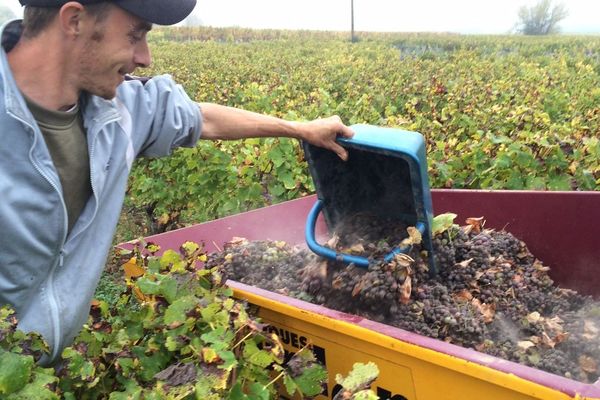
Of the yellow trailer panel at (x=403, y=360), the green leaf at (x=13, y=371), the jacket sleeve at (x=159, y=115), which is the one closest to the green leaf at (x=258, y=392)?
the yellow trailer panel at (x=403, y=360)

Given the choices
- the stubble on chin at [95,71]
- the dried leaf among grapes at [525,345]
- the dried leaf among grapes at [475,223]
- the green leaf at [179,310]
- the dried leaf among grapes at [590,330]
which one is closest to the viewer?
the green leaf at [179,310]

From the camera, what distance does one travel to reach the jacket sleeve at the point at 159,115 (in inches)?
95.8

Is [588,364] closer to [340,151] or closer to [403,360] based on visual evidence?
[403,360]

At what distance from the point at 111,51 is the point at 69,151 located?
39 centimetres

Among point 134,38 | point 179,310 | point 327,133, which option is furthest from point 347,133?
point 179,310

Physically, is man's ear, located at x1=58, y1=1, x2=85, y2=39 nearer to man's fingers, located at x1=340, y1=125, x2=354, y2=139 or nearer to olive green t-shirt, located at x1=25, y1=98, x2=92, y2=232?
olive green t-shirt, located at x1=25, y1=98, x2=92, y2=232

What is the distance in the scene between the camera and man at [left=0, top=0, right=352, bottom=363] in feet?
6.36

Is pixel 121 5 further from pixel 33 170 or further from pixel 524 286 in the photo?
pixel 524 286

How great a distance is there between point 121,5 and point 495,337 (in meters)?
1.71

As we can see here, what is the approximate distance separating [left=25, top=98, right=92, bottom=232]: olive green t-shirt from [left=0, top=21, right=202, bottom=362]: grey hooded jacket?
2.1 inches

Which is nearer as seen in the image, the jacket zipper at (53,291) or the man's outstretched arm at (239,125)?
the jacket zipper at (53,291)

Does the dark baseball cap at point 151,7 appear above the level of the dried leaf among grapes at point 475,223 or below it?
above

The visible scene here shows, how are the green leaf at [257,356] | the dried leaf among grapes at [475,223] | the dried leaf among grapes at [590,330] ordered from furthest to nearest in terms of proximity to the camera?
the dried leaf among grapes at [475,223] → the dried leaf among grapes at [590,330] → the green leaf at [257,356]

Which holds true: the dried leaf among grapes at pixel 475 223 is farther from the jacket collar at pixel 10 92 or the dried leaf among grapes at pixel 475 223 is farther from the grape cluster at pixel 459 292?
the jacket collar at pixel 10 92
